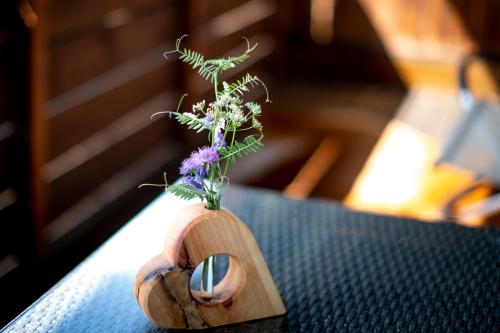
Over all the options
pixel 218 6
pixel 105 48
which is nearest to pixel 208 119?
pixel 105 48

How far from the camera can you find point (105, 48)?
106 inches

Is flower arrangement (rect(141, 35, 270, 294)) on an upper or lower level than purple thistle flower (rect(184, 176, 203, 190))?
upper

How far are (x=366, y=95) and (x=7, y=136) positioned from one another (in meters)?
2.57

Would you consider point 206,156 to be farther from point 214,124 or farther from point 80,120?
point 80,120

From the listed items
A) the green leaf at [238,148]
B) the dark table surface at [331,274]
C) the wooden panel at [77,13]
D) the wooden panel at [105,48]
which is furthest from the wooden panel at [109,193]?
the green leaf at [238,148]

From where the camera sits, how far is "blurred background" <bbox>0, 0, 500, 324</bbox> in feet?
7.47

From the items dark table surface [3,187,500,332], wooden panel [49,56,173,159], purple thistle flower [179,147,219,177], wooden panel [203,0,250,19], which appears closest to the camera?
purple thistle flower [179,147,219,177]

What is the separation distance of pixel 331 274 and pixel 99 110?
156 cm

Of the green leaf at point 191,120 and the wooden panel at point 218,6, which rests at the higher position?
the green leaf at point 191,120

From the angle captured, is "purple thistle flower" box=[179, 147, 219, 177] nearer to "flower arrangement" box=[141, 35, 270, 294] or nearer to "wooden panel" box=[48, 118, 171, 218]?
"flower arrangement" box=[141, 35, 270, 294]

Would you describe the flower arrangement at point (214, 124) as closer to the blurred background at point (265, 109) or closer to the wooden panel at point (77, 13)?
the blurred background at point (265, 109)

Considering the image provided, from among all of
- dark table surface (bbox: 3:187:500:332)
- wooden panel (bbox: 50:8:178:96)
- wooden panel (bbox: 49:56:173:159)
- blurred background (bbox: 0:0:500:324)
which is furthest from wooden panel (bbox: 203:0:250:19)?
dark table surface (bbox: 3:187:500:332)

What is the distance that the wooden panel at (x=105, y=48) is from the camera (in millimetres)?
2418

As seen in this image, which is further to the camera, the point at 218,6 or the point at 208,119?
the point at 218,6
